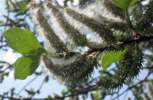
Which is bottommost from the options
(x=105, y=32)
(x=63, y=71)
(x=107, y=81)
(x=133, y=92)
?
(x=133, y=92)

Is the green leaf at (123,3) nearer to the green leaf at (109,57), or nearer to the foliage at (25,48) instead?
the green leaf at (109,57)

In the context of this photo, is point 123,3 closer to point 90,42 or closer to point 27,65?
point 90,42

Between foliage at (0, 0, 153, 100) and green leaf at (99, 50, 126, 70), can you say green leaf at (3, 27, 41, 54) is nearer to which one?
foliage at (0, 0, 153, 100)

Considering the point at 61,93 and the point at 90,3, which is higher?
the point at 90,3

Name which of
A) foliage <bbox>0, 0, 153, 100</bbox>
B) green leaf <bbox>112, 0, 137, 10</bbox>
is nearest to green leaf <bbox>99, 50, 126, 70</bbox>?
foliage <bbox>0, 0, 153, 100</bbox>

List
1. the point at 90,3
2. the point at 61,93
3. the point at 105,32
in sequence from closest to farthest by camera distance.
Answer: the point at 105,32, the point at 90,3, the point at 61,93

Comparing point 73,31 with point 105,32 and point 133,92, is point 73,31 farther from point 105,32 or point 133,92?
point 133,92

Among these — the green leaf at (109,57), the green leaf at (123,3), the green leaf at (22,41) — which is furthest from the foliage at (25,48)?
the green leaf at (123,3)

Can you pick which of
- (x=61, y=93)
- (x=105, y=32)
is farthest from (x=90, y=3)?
(x=61, y=93)
